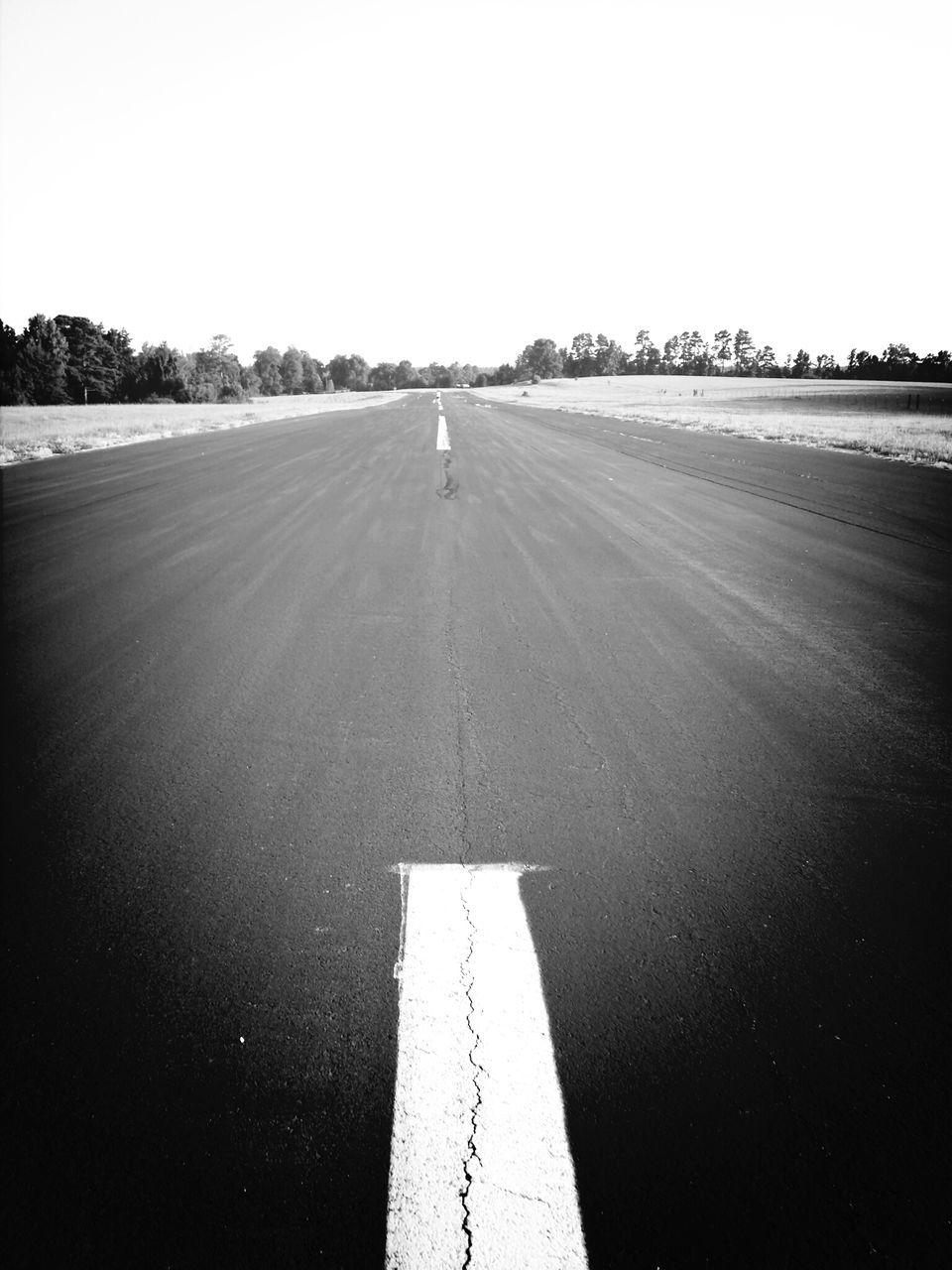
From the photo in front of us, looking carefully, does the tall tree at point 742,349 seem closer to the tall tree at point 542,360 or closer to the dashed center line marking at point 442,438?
the tall tree at point 542,360

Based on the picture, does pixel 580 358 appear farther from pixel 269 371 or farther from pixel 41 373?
pixel 41 373

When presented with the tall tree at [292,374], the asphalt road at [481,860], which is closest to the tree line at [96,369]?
the tall tree at [292,374]

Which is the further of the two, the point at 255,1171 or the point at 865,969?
the point at 865,969

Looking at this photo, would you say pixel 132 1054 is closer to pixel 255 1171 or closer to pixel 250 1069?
pixel 250 1069

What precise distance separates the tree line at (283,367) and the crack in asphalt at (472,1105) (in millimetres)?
87850

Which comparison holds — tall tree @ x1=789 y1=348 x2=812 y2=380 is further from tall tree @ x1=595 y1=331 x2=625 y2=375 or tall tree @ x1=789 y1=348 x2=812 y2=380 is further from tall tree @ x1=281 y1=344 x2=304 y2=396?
tall tree @ x1=281 y1=344 x2=304 y2=396

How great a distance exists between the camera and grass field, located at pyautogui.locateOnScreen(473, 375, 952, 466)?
18.7 m

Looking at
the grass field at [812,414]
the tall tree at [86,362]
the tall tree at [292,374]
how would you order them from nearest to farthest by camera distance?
the grass field at [812,414], the tall tree at [86,362], the tall tree at [292,374]

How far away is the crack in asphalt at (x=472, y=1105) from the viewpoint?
4.30 ft

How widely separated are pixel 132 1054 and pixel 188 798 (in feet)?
3.73

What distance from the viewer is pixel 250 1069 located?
1.61 metres

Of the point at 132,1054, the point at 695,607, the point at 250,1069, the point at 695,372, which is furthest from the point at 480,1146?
the point at 695,372

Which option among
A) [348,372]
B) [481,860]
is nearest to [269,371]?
[348,372]

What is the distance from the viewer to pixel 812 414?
132 ft
